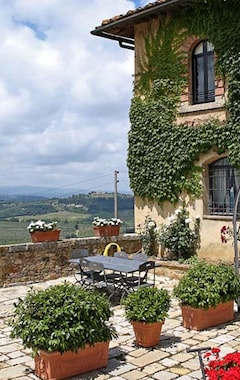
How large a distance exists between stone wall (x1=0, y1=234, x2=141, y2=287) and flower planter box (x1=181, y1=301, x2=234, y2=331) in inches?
164

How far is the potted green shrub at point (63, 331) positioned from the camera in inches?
174

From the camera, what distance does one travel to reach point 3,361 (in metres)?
5.12

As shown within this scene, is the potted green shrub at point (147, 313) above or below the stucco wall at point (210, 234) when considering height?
below

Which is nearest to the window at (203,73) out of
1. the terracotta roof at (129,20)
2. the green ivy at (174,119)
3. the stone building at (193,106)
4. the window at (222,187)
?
the stone building at (193,106)

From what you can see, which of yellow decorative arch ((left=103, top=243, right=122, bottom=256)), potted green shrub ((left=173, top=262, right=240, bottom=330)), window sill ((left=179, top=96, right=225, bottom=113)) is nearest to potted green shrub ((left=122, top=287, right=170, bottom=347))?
potted green shrub ((left=173, top=262, right=240, bottom=330))

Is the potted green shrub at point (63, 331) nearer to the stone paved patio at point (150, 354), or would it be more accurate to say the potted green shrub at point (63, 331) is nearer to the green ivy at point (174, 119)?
the stone paved patio at point (150, 354)

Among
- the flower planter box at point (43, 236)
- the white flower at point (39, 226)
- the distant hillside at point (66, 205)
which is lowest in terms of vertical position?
the flower planter box at point (43, 236)

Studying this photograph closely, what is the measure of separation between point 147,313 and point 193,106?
6.35 metres

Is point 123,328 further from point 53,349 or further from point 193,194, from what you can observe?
point 193,194

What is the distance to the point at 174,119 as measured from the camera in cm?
1092

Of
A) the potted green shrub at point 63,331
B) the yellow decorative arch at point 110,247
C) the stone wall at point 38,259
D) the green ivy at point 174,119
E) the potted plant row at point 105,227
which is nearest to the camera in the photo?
the potted green shrub at point 63,331

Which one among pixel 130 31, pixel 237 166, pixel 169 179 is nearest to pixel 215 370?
pixel 237 166

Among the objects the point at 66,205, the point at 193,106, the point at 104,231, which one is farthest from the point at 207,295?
the point at 66,205

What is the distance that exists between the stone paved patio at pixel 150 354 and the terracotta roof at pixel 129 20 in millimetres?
7056
